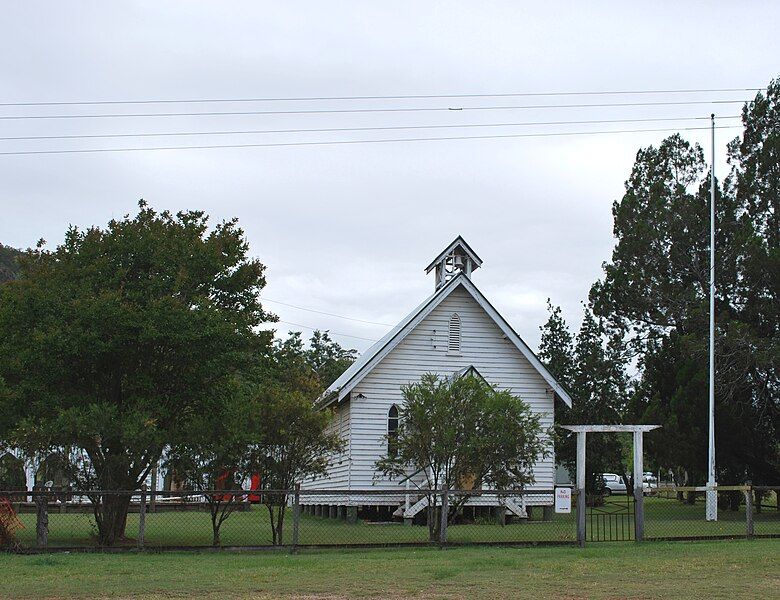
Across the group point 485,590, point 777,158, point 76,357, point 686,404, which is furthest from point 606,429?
point 777,158

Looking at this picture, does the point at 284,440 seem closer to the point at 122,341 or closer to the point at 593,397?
the point at 122,341

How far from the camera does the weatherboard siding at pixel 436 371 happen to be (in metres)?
33.2

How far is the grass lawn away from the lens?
13250 millimetres

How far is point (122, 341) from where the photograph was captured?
22297 mm

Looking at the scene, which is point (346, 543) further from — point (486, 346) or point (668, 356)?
point (668, 356)

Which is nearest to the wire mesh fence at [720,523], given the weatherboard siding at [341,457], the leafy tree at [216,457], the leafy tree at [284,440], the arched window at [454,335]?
the leafy tree at [284,440]

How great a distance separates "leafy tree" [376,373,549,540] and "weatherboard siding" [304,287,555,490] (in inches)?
367

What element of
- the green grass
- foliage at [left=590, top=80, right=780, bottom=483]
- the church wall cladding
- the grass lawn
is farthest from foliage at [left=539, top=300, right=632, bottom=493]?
the grass lawn

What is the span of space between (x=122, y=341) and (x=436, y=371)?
13551 millimetres

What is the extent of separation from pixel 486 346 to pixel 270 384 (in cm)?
1075

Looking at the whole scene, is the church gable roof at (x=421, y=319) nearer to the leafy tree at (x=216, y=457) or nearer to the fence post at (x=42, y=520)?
the leafy tree at (x=216, y=457)

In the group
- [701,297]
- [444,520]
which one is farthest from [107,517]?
[701,297]

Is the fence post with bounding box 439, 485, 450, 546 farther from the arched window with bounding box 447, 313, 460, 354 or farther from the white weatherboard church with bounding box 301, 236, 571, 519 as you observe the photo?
the arched window with bounding box 447, 313, 460, 354

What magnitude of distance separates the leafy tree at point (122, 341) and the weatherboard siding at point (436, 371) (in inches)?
348
